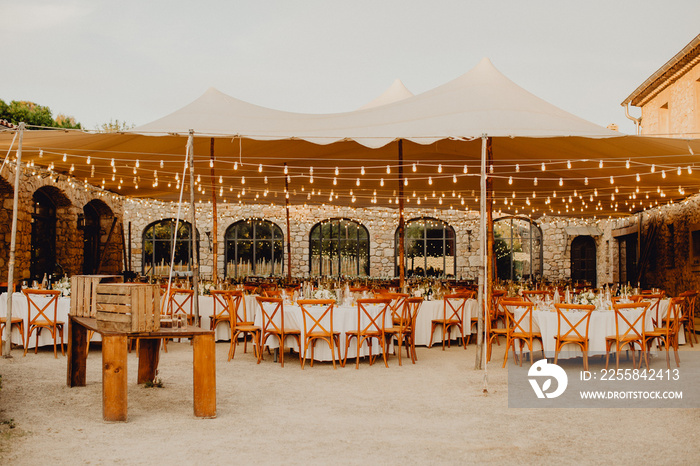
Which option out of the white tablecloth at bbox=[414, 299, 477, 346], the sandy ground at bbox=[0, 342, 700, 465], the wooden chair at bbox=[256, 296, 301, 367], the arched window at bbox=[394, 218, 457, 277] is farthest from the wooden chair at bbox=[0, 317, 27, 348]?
the arched window at bbox=[394, 218, 457, 277]

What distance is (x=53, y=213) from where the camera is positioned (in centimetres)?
1342

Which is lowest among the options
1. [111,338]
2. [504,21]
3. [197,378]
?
[197,378]

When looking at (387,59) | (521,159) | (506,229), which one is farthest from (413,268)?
(521,159)

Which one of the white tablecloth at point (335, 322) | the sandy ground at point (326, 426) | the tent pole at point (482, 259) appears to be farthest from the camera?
the white tablecloth at point (335, 322)

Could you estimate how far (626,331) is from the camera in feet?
21.3

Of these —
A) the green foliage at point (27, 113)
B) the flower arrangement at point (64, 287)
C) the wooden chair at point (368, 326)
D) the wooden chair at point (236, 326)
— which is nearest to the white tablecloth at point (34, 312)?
the flower arrangement at point (64, 287)

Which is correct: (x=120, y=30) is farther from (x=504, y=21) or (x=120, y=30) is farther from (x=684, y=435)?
(x=684, y=435)

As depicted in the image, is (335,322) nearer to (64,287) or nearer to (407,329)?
(407,329)

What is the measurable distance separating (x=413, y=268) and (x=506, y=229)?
319 cm

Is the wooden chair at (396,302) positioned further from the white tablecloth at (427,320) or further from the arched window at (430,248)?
the arched window at (430,248)

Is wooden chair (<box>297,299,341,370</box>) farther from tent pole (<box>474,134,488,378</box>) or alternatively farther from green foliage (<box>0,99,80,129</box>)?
green foliage (<box>0,99,80,129</box>)

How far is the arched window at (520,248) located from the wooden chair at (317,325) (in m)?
12.8

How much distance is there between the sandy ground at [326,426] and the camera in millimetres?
3447

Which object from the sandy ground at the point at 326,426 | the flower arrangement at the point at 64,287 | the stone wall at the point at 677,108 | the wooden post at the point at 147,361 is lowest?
the sandy ground at the point at 326,426
